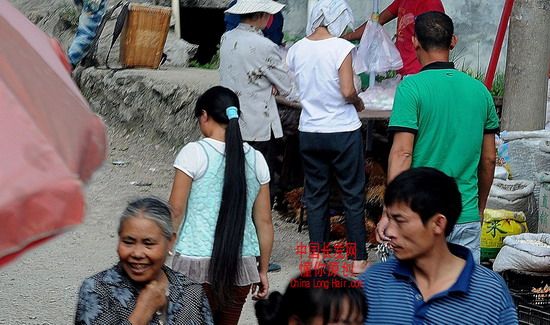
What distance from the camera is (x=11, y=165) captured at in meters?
2.22

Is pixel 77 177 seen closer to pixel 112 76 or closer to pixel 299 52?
pixel 299 52

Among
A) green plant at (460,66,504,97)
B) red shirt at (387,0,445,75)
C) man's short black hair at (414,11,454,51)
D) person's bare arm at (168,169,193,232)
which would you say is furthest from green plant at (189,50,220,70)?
person's bare arm at (168,169,193,232)

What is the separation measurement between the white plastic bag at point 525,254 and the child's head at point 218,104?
2220 mm

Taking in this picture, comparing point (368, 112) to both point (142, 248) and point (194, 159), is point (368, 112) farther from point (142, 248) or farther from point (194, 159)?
point (142, 248)

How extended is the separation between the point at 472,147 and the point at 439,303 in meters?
1.59

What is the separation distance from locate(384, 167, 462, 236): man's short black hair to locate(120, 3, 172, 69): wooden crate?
8.12m

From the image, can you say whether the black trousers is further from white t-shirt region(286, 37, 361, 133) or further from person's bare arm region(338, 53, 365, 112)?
person's bare arm region(338, 53, 365, 112)

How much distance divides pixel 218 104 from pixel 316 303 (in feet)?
6.65

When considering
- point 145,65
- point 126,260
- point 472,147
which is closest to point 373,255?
point 472,147

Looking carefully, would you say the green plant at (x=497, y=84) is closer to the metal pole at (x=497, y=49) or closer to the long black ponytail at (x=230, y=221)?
the metal pole at (x=497, y=49)

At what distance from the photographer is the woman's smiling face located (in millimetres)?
3557

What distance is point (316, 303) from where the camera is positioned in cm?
304

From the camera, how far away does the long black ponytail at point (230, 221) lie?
4645mm

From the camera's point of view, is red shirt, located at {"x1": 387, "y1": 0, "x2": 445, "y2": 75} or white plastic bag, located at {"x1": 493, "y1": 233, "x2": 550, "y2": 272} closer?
white plastic bag, located at {"x1": 493, "y1": 233, "x2": 550, "y2": 272}
